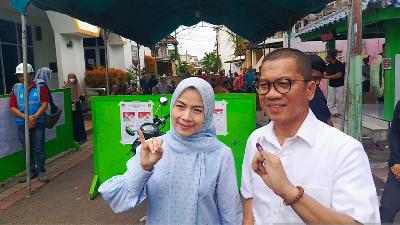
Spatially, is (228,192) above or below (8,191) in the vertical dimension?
above

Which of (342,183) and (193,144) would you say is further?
(193,144)

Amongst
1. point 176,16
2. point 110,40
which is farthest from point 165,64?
point 176,16

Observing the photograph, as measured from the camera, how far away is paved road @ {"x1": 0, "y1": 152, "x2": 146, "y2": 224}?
14.8 feet

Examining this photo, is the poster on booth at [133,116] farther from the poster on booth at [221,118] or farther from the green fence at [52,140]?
the green fence at [52,140]

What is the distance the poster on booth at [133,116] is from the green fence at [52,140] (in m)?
2.27

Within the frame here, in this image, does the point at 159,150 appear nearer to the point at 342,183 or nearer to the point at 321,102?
the point at 342,183

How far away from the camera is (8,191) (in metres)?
5.54

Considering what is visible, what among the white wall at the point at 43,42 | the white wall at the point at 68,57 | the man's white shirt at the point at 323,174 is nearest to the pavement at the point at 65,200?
the man's white shirt at the point at 323,174

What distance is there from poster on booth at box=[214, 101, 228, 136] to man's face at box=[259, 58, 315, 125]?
315 centimetres

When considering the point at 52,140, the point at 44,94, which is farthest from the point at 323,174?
the point at 52,140

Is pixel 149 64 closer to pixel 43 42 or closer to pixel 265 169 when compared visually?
pixel 43 42

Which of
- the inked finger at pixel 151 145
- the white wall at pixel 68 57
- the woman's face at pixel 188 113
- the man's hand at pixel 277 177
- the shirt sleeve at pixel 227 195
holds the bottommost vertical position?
the shirt sleeve at pixel 227 195

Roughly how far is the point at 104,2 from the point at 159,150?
16.3 feet

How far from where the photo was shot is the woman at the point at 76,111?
27.4ft
